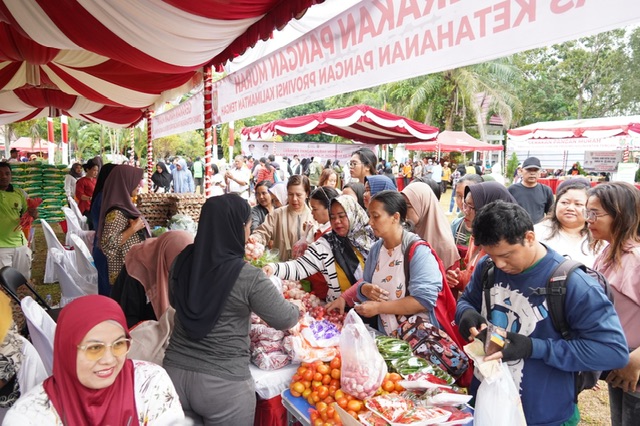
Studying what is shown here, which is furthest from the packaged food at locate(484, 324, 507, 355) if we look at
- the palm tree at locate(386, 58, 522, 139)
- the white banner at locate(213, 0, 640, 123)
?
the palm tree at locate(386, 58, 522, 139)

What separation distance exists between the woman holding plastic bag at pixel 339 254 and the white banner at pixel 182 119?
3.70m

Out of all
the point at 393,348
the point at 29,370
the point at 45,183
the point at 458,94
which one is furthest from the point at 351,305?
the point at 458,94

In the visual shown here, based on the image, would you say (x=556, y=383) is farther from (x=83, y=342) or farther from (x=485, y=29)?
(x=83, y=342)

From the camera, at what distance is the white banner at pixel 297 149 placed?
61.6 feet

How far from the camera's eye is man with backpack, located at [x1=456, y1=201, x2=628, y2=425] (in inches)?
Result: 59.4

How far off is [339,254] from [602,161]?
71.6 feet

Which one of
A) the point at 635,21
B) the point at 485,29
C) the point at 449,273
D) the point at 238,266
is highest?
the point at 485,29

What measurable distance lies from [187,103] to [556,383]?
6223 millimetres

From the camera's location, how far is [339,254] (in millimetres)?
2855

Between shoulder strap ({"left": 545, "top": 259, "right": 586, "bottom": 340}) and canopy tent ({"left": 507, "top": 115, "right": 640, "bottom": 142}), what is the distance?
49.8 feet

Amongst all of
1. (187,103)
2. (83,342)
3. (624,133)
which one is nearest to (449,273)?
(83,342)

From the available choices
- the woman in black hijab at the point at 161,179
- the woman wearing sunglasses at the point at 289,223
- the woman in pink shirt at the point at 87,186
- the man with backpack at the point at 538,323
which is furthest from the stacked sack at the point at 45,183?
the man with backpack at the point at 538,323

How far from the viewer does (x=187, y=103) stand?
6504mm

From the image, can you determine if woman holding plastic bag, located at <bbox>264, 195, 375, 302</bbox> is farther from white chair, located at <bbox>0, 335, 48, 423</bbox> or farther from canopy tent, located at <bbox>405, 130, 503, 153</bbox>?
canopy tent, located at <bbox>405, 130, 503, 153</bbox>
